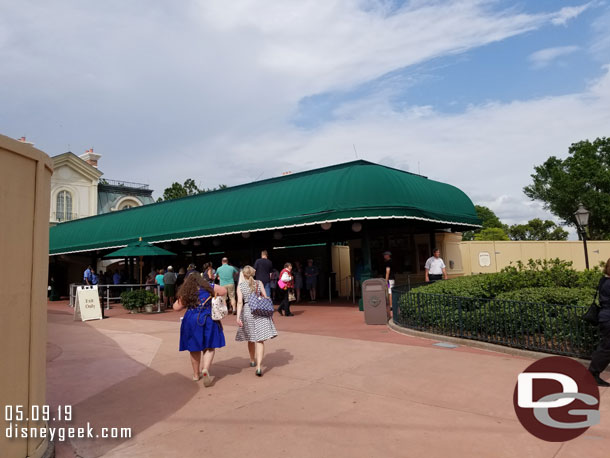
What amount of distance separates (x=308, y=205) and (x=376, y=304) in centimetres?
498

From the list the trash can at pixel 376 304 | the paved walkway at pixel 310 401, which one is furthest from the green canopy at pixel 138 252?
the trash can at pixel 376 304

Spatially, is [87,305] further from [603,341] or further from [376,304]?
[603,341]

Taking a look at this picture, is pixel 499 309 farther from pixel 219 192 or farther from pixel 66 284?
pixel 66 284

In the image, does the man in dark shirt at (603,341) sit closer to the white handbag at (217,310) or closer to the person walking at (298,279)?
the white handbag at (217,310)

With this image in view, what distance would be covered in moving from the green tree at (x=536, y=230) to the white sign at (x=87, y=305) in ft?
170

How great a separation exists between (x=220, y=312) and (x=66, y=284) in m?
30.1

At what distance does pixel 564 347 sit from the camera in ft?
23.2

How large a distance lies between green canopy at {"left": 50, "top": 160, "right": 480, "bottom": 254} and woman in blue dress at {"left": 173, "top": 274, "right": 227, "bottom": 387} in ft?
25.1

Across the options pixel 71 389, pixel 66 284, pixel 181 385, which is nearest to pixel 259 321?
pixel 181 385

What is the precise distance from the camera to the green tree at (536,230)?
177 ft

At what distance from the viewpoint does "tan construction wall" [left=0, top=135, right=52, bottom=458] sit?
336cm

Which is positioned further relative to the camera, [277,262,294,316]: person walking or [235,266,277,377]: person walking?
[277,262,294,316]: person walking

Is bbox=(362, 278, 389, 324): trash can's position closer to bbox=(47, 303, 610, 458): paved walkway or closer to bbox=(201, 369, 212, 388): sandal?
bbox=(47, 303, 610, 458): paved walkway

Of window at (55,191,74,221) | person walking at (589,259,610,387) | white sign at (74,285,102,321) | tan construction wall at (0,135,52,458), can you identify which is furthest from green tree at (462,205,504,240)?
tan construction wall at (0,135,52,458)
